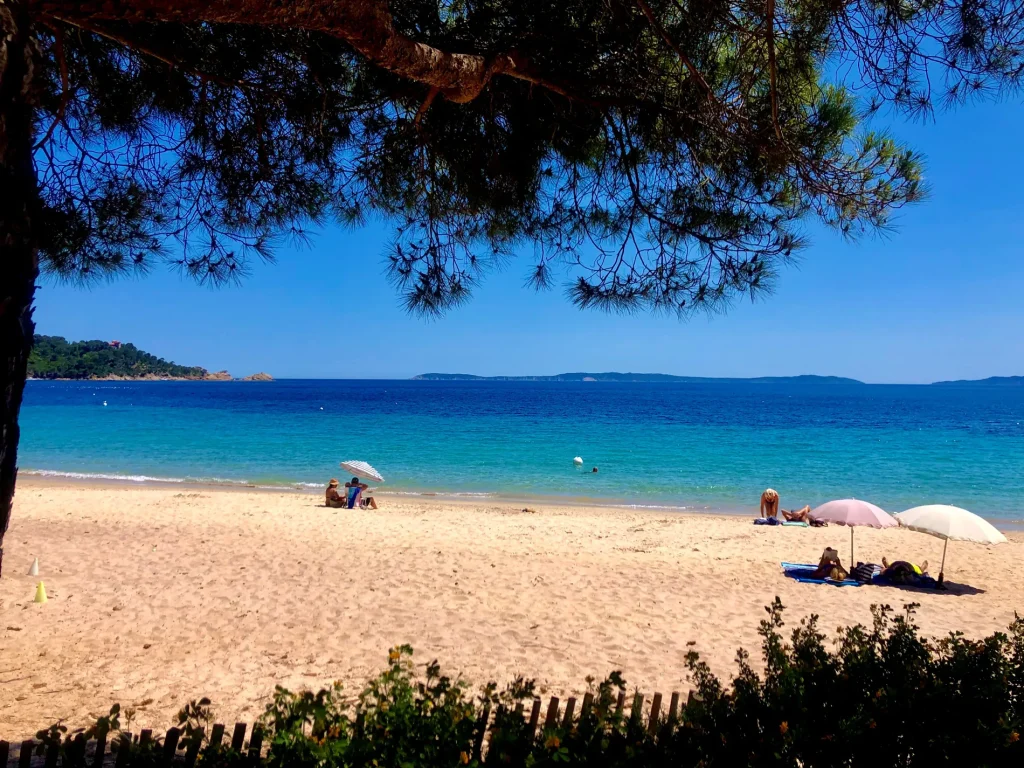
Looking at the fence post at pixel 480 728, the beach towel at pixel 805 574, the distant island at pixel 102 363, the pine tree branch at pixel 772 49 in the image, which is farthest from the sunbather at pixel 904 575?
the distant island at pixel 102 363

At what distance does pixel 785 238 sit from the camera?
4797mm

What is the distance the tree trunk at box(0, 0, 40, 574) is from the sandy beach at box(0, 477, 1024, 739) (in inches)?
112

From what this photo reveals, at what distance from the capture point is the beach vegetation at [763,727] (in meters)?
2.40

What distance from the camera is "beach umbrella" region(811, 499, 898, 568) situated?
10758mm

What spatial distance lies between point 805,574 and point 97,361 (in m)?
163

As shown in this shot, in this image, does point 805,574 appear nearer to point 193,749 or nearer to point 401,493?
point 193,749

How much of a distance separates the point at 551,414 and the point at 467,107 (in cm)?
5894

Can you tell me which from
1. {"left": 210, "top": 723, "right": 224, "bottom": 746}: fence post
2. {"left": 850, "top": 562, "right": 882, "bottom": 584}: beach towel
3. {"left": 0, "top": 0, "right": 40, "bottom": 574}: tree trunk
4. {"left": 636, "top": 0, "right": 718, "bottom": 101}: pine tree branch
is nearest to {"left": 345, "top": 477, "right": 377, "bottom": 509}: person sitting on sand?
{"left": 850, "top": 562, "right": 882, "bottom": 584}: beach towel

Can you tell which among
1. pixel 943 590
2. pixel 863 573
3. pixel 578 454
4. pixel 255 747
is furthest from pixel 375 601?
pixel 578 454

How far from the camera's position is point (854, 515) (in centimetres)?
1091

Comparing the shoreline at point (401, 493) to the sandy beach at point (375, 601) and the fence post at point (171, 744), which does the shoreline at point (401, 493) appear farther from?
the fence post at point (171, 744)

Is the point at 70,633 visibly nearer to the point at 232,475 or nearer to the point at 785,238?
the point at 785,238

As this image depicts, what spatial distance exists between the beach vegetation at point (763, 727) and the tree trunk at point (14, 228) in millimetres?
1119

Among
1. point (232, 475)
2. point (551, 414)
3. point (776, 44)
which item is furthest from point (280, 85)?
point (551, 414)
